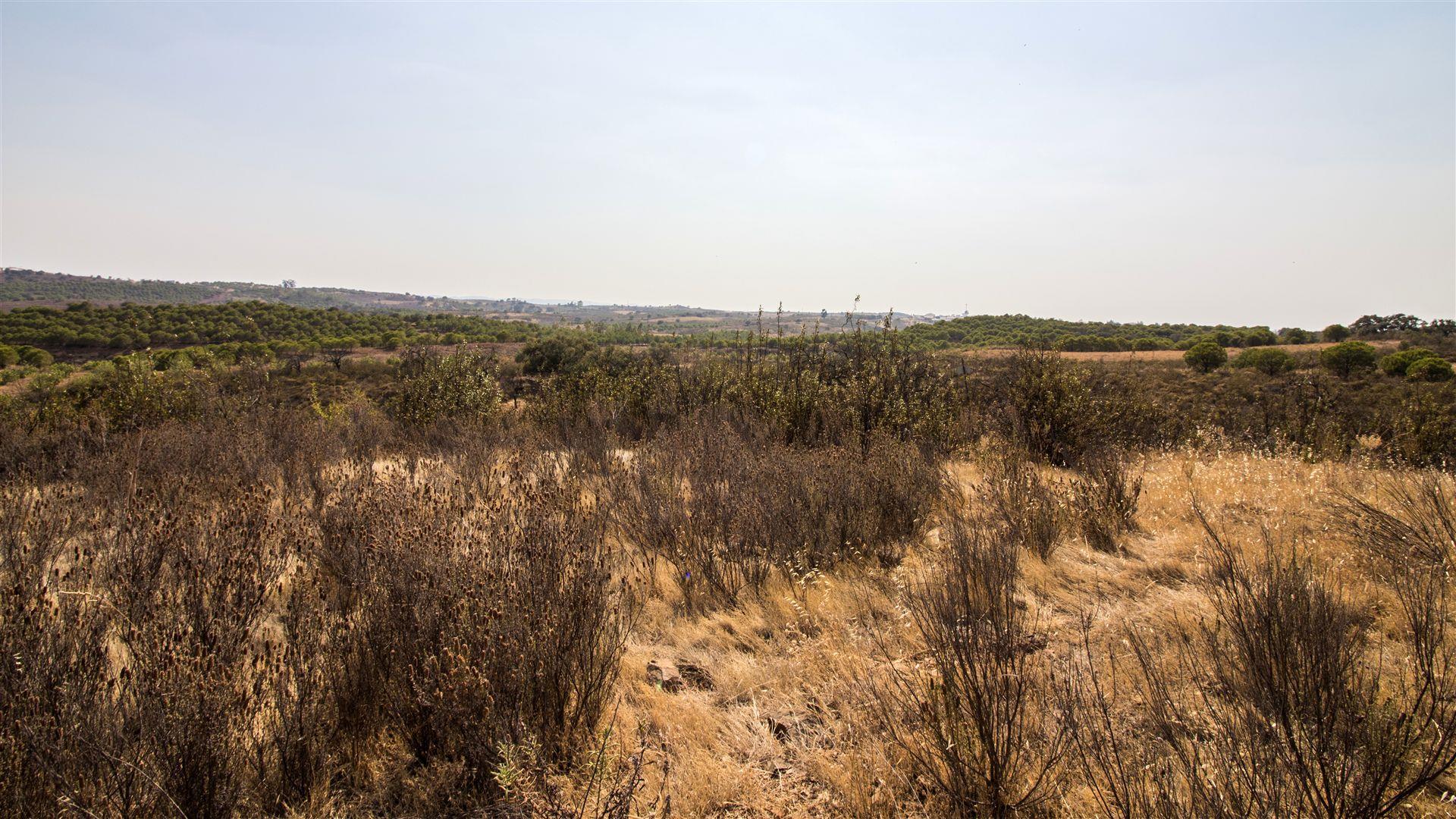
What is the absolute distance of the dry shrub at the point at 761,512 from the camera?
4590mm

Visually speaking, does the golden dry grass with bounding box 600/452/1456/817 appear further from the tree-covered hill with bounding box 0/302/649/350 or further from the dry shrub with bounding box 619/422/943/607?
the tree-covered hill with bounding box 0/302/649/350

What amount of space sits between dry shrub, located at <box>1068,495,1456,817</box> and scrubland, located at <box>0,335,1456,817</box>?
0.03 m

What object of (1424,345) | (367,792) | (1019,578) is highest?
(1424,345)

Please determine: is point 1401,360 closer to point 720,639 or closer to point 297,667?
point 720,639

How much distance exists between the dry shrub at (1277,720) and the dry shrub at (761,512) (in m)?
2.13

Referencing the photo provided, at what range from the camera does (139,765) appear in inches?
74.9

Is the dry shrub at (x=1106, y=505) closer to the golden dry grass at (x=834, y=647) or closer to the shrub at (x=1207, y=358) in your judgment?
the golden dry grass at (x=834, y=647)

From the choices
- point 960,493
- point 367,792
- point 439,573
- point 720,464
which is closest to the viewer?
point 367,792

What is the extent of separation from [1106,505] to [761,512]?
342cm

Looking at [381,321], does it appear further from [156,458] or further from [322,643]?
[322,643]

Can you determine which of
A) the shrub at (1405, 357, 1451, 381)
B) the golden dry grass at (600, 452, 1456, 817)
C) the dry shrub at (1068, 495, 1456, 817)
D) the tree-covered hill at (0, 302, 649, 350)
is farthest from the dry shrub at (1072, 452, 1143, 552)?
the tree-covered hill at (0, 302, 649, 350)

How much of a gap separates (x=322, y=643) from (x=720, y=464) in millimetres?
3413

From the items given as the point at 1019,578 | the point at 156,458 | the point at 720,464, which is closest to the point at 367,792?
the point at 720,464

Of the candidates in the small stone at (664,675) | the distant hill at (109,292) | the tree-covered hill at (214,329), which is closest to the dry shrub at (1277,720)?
the small stone at (664,675)
